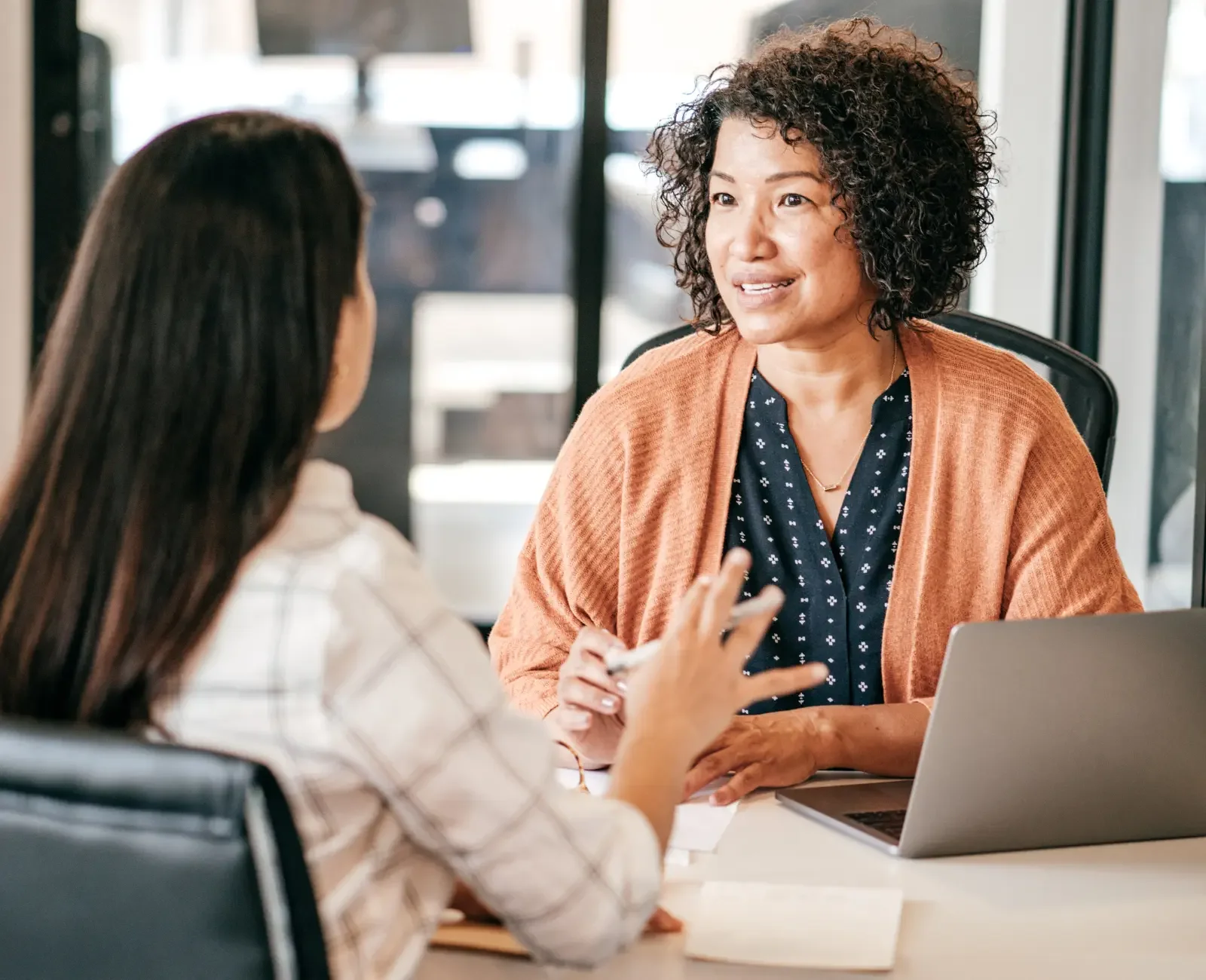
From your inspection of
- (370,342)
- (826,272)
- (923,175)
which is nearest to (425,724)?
(370,342)

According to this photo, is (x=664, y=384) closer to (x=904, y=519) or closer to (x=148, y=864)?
(x=904, y=519)

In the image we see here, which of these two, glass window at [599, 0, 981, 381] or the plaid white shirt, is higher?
glass window at [599, 0, 981, 381]

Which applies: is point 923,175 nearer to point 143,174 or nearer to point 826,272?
point 826,272

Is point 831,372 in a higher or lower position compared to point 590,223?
lower

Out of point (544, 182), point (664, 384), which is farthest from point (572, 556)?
point (544, 182)

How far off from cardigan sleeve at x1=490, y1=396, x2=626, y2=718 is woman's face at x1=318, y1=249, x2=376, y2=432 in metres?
0.67

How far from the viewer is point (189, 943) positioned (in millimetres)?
698

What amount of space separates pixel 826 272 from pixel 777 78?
24 centimetres

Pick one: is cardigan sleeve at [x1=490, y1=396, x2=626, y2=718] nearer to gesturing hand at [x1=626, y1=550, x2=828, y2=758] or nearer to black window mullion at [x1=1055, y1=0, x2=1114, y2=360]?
gesturing hand at [x1=626, y1=550, x2=828, y2=758]

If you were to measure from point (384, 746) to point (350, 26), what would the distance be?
333 centimetres

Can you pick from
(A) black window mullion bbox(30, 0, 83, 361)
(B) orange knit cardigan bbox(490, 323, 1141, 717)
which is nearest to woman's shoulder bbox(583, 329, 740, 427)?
(B) orange knit cardigan bbox(490, 323, 1141, 717)

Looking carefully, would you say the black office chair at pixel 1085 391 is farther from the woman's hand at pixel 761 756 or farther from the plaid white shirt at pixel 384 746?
the plaid white shirt at pixel 384 746

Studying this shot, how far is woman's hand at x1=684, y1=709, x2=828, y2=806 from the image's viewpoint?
1.35 metres

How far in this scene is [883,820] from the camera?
1254 mm
